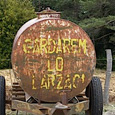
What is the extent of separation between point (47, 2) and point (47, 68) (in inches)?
612

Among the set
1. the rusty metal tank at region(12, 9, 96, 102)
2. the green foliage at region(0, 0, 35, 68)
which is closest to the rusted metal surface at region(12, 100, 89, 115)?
the rusty metal tank at region(12, 9, 96, 102)

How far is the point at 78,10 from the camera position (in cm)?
1770

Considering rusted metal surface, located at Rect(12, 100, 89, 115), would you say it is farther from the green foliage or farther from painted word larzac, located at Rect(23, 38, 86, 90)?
the green foliage

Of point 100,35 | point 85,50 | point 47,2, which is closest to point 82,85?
point 85,50

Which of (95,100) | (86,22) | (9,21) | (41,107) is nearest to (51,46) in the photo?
(41,107)

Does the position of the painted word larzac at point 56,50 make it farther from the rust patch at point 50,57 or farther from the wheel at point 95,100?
the wheel at point 95,100

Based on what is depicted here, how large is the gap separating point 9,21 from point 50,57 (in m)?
9.31

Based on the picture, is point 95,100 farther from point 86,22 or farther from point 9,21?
point 9,21

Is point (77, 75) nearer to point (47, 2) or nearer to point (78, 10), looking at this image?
point (78, 10)

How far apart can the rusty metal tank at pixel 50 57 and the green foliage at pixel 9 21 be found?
879cm

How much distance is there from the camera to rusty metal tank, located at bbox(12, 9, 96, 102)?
427cm

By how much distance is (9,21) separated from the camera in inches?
523

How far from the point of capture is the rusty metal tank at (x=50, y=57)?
14.0 feet

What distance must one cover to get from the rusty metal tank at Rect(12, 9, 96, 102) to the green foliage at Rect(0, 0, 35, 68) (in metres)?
8.79
